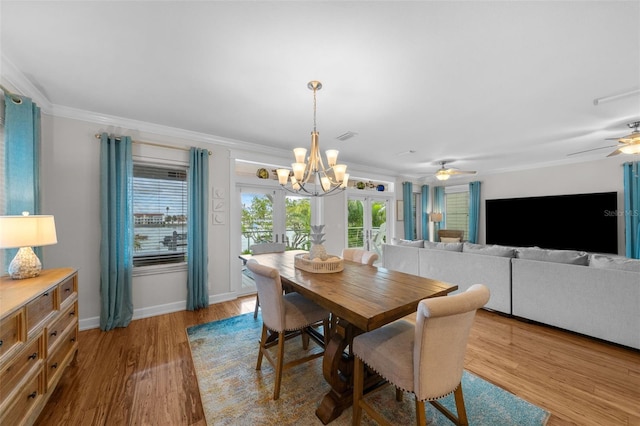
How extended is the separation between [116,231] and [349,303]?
3024 mm

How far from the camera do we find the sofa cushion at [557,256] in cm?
278

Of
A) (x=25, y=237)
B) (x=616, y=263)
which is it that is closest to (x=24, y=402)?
(x=25, y=237)

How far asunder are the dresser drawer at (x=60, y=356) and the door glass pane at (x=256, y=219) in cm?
226

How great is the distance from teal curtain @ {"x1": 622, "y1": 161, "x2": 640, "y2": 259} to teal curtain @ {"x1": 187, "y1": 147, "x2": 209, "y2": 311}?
7.22m

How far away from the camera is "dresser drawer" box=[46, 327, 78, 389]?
1691mm

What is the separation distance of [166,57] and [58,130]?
2014mm

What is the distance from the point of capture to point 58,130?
2.80 metres

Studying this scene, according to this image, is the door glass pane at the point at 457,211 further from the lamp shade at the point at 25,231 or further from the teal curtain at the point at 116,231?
the lamp shade at the point at 25,231

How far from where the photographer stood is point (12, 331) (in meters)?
→ 1.34

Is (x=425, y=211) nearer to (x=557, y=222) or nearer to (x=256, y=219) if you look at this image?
(x=557, y=222)

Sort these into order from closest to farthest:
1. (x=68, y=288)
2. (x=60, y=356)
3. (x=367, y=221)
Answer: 1. (x=60, y=356)
2. (x=68, y=288)
3. (x=367, y=221)

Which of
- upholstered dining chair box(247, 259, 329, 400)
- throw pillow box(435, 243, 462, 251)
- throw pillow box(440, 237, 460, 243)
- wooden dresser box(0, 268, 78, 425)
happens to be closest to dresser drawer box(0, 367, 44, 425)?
wooden dresser box(0, 268, 78, 425)

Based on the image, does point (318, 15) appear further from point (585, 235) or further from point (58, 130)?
point (585, 235)

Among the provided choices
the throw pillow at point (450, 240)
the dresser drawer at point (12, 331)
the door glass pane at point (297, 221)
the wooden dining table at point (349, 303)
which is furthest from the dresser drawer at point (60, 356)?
the throw pillow at point (450, 240)
